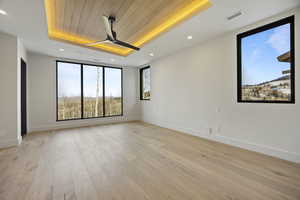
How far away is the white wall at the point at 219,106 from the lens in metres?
2.36

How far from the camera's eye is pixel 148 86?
6.10 metres

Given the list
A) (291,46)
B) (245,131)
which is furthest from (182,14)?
(245,131)

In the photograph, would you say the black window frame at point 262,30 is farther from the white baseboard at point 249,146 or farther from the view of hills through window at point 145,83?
the view of hills through window at point 145,83

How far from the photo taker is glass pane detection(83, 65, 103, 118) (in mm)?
5324

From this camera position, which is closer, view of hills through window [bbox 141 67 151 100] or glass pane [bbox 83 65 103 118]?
glass pane [bbox 83 65 103 118]

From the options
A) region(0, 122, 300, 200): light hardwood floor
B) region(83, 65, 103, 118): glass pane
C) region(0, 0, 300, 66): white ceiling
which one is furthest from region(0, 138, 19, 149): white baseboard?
region(0, 0, 300, 66): white ceiling

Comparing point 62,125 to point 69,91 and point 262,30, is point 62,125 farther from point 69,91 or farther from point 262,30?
point 262,30

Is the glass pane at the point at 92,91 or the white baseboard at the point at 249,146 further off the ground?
the glass pane at the point at 92,91

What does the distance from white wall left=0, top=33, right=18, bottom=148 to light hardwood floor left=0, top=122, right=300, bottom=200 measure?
0.38 meters

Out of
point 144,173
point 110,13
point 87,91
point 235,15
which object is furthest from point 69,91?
point 235,15

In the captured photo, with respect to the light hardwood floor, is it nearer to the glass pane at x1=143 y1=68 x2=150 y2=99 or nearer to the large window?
the large window

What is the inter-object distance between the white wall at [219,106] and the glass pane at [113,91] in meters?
2.01

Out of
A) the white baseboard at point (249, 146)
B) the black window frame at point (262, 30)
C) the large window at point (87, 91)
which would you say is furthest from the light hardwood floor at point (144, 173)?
the large window at point (87, 91)

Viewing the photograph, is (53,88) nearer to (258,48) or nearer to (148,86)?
(148,86)
